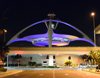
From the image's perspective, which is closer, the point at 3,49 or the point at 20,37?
the point at 3,49

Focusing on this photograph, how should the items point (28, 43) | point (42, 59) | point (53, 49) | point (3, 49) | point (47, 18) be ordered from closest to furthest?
1. point (3, 49)
2. point (53, 49)
3. point (42, 59)
4. point (47, 18)
5. point (28, 43)

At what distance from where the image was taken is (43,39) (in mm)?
92125

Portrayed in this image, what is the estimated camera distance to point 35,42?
316ft

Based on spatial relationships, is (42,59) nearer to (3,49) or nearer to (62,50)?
(62,50)

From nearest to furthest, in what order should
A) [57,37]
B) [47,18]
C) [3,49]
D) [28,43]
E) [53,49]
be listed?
[3,49] → [53,49] → [47,18] → [57,37] → [28,43]

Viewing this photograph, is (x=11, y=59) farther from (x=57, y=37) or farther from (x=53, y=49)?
(x=53, y=49)

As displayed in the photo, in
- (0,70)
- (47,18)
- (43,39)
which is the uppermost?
(47,18)

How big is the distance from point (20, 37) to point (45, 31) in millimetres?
13785

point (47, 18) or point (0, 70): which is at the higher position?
point (47, 18)

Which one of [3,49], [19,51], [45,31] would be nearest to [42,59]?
[45,31]

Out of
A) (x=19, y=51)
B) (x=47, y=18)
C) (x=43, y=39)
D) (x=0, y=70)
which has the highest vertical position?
(x=47, y=18)

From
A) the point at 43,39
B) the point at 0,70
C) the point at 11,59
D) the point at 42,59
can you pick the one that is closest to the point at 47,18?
the point at 43,39

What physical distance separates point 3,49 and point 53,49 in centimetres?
2023

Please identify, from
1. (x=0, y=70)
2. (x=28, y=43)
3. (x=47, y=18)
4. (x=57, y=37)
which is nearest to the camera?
(x=0, y=70)
